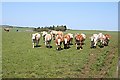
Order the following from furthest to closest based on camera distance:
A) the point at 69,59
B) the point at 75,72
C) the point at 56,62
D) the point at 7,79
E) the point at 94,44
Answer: the point at 94,44
the point at 69,59
the point at 56,62
the point at 75,72
the point at 7,79

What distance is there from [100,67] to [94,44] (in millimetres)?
9336

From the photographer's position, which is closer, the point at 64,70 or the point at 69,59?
the point at 64,70

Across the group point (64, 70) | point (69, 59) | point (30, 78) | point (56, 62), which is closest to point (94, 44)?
point (69, 59)

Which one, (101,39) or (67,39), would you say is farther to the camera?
(101,39)

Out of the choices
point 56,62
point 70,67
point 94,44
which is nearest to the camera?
point 70,67

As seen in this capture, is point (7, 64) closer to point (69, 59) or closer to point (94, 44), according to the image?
point (69, 59)

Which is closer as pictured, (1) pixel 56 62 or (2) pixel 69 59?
(1) pixel 56 62

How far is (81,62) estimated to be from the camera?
15070 mm

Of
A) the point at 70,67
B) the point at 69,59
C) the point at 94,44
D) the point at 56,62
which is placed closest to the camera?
the point at 70,67

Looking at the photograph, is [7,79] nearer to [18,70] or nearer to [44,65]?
[18,70]

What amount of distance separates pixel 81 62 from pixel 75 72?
280 centimetres

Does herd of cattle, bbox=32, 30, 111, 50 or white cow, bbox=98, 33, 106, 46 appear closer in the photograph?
herd of cattle, bbox=32, 30, 111, 50

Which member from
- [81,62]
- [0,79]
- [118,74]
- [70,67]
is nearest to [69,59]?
[81,62]

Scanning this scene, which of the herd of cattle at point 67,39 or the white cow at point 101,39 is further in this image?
the white cow at point 101,39
